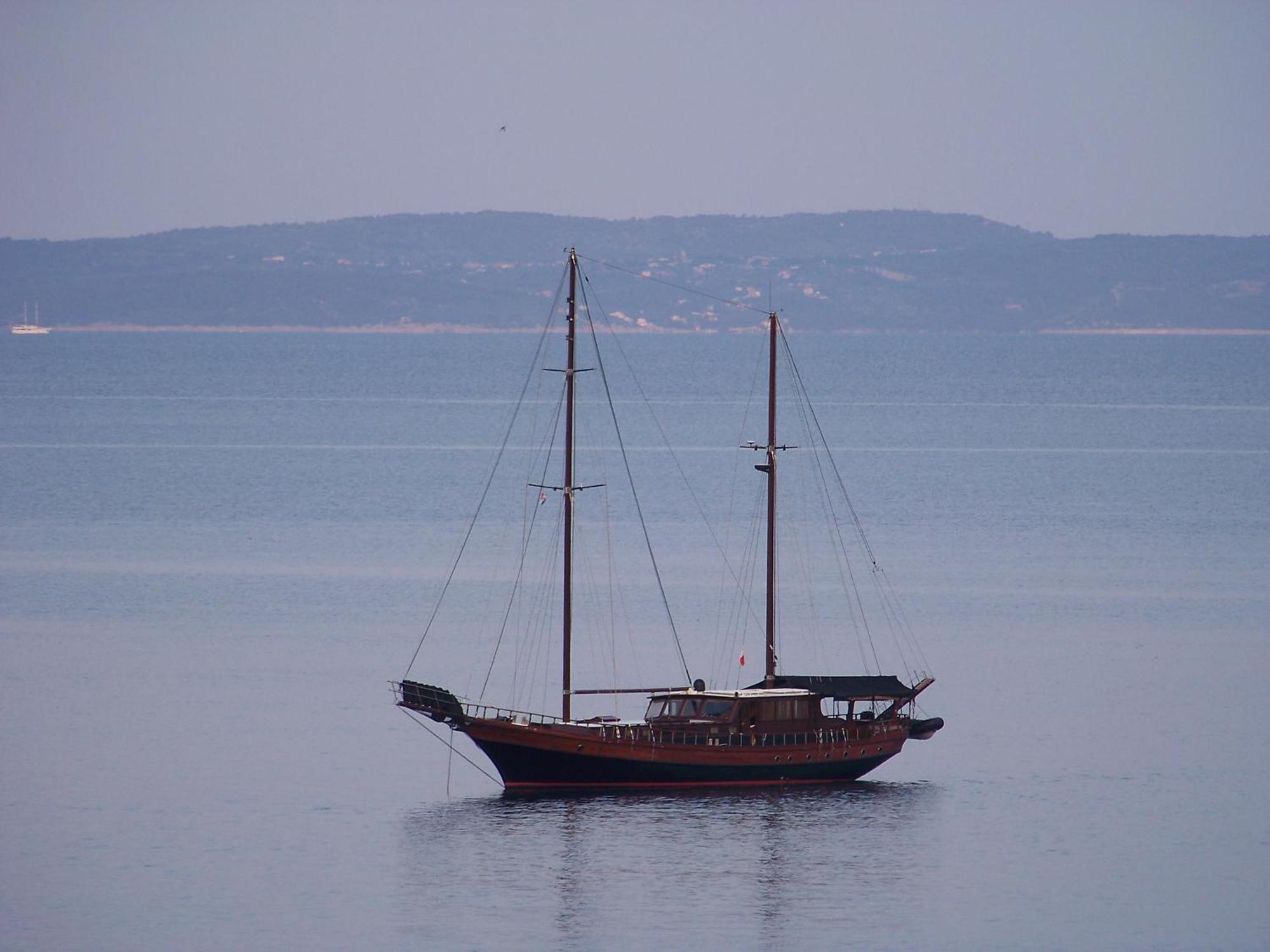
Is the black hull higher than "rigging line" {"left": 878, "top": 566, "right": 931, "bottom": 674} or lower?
lower

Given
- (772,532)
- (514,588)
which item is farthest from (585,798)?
(514,588)

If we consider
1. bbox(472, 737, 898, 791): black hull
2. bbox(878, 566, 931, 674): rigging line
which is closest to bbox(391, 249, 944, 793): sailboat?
bbox(472, 737, 898, 791): black hull

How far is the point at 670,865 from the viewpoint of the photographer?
4684cm

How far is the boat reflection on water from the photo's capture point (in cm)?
4328

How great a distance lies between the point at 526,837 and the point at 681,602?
96.1ft

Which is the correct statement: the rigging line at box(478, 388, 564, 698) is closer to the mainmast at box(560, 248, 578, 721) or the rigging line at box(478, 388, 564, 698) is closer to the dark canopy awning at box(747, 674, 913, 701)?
the mainmast at box(560, 248, 578, 721)

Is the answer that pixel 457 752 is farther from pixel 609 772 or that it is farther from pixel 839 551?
pixel 839 551

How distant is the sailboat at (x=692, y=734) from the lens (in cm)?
5188

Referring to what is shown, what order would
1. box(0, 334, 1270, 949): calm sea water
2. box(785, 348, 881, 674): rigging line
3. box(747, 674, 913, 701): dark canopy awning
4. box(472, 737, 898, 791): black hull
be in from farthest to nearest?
box(785, 348, 881, 674): rigging line
box(747, 674, 913, 701): dark canopy awning
box(472, 737, 898, 791): black hull
box(0, 334, 1270, 949): calm sea water

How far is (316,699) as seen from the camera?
6334cm

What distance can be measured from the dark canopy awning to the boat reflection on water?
7.68 ft

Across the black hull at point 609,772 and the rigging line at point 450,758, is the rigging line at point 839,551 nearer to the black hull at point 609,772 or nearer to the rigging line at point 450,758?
the black hull at point 609,772

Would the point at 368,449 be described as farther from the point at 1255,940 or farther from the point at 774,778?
the point at 1255,940

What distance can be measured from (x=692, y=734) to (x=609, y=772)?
7.24 ft
